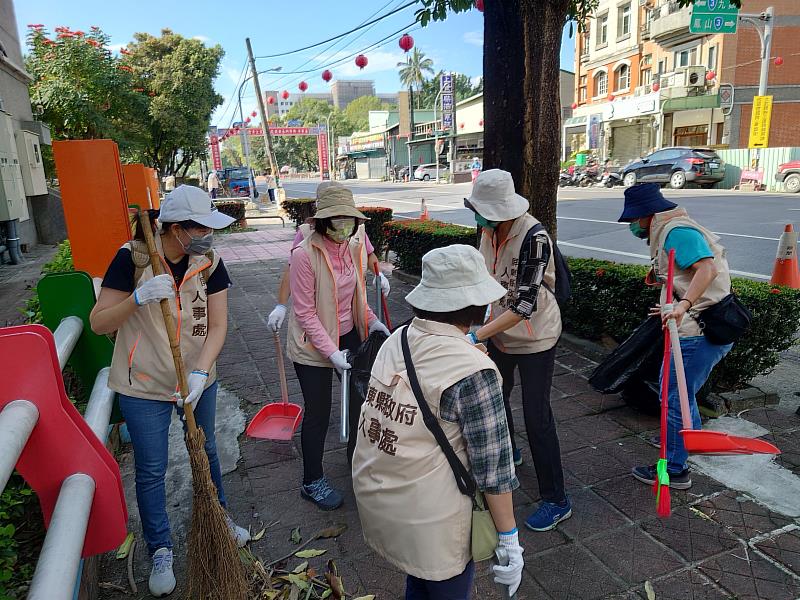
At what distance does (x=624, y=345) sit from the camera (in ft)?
12.2

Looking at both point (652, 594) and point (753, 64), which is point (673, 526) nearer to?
point (652, 594)

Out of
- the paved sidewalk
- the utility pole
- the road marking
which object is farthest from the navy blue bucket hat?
the utility pole

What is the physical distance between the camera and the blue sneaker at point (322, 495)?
10.3 feet

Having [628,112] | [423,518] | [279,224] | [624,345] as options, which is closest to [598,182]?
[628,112]

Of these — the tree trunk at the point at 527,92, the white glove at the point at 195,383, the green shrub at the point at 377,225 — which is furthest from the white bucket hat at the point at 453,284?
the green shrub at the point at 377,225

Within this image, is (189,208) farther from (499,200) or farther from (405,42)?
(405,42)

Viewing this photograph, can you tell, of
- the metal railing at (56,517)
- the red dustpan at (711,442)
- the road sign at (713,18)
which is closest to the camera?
the metal railing at (56,517)

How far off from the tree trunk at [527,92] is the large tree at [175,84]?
63.8 feet

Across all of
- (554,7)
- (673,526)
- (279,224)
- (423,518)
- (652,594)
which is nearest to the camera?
(423,518)

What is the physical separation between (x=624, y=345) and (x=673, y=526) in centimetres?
122

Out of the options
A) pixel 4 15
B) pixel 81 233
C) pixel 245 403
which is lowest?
pixel 245 403

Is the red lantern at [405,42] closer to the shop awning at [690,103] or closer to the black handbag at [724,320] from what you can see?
the black handbag at [724,320]

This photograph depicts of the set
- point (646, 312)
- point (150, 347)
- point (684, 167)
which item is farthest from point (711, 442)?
point (684, 167)

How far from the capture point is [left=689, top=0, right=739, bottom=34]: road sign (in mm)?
13438
